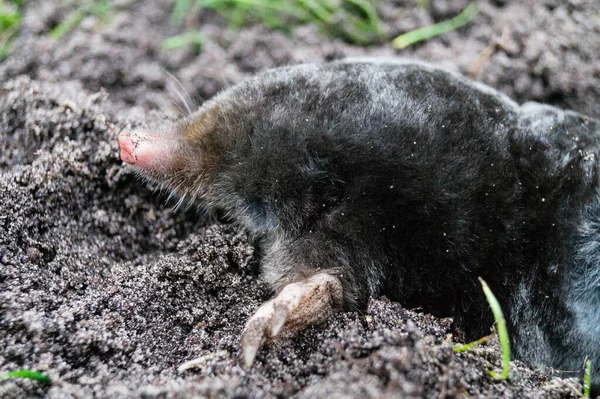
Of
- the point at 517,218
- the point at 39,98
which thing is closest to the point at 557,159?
the point at 517,218

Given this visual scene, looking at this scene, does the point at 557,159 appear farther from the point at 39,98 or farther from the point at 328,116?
the point at 39,98

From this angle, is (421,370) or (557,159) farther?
(557,159)

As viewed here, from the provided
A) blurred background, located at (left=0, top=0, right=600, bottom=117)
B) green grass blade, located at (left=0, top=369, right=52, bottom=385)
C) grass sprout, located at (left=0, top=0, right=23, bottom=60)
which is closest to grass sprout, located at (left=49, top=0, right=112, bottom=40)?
blurred background, located at (left=0, top=0, right=600, bottom=117)

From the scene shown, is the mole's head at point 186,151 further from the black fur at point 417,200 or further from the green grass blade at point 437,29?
the green grass blade at point 437,29

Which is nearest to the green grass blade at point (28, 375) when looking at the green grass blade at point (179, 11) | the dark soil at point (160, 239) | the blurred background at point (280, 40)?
the dark soil at point (160, 239)

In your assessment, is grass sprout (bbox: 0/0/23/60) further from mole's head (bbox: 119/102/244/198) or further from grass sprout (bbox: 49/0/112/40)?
mole's head (bbox: 119/102/244/198)

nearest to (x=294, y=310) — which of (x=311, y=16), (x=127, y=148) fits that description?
(x=127, y=148)
